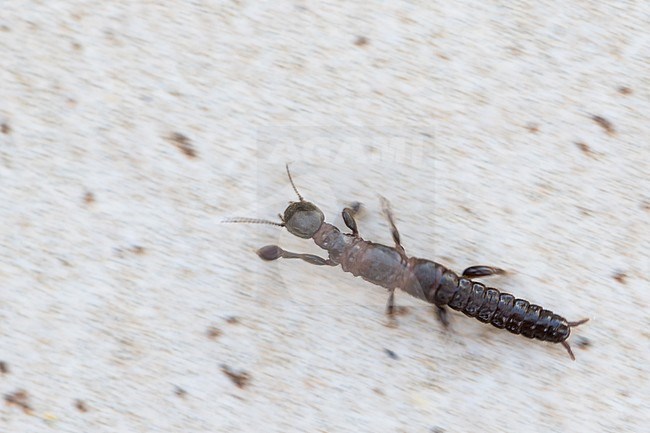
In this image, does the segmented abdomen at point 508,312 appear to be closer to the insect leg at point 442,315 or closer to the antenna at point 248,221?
the insect leg at point 442,315

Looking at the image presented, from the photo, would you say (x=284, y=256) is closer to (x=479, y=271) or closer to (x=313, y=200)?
(x=313, y=200)

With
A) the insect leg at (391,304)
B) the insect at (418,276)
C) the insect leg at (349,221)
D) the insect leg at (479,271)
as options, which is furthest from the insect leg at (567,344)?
the insect leg at (349,221)

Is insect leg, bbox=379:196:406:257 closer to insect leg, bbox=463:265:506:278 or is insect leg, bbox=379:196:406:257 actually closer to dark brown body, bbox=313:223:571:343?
dark brown body, bbox=313:223:571:343

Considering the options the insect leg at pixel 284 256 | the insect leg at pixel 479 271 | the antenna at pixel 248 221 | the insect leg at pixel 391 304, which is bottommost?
the insect leg at pixel 391 304

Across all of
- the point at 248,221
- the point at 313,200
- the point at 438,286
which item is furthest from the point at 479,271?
the point at 248,221

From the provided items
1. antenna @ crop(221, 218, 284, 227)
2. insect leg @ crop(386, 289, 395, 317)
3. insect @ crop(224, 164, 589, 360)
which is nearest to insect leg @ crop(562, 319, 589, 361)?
insect @ crop(224, 164, 589, 360)

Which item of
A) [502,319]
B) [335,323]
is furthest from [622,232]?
[335,323]
